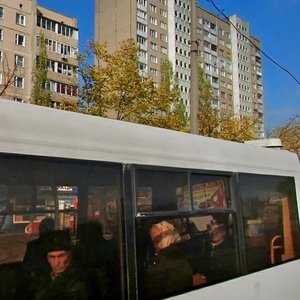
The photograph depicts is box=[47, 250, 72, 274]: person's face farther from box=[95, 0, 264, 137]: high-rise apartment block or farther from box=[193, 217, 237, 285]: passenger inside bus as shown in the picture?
box=[95, 0, 264, 137]: high-rise apartment block

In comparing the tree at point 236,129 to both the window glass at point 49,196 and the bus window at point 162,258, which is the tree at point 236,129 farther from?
the window glass at point 49,196

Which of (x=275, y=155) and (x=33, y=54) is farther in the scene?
(x=33, y=54)

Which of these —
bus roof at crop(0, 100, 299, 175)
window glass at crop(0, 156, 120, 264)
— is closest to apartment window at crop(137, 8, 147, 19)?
bus roof at crop(0, 100, 299, 175)

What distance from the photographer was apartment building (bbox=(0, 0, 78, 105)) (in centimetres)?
5366

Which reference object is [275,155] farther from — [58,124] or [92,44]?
[92,44]

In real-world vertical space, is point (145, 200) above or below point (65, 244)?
above

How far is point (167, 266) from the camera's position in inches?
145

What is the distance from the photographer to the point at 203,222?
412 cm

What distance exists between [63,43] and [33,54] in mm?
4808

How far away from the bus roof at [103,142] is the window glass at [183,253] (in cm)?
48

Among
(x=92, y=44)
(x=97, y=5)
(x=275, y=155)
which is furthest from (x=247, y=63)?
(x=275, y=155)

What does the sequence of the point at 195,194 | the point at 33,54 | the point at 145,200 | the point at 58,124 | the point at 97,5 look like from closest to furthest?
the point at 58,124 < the point at 145,200 < the point at 195,194 < the point at 33,54 < the point at 97,5

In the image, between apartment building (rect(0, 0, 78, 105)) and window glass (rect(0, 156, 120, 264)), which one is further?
apartment building (rect(0, 0, 78, 105))

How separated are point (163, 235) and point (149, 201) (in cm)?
30
